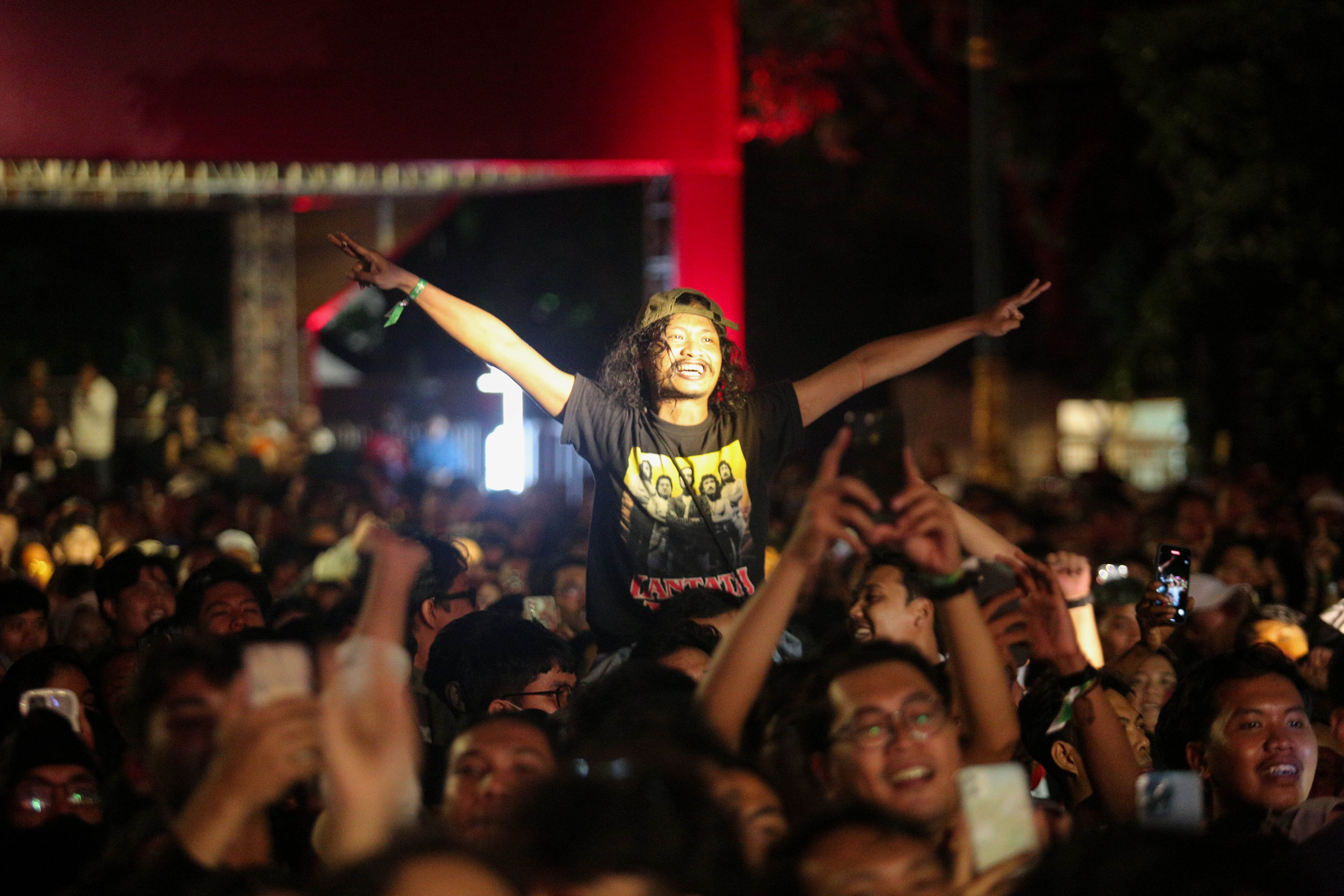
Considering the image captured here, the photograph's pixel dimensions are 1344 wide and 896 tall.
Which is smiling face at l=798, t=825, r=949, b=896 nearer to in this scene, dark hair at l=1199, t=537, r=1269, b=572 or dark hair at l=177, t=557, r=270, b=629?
dark hair at l=177, t=557, r=270, b=629

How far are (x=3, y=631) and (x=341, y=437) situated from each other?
19774 millimetres

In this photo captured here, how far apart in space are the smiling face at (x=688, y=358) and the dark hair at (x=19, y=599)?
2867 mm

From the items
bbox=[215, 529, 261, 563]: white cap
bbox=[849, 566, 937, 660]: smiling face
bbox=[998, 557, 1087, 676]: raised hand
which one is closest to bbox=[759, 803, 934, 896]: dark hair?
bbox=[998, 557, 1087, 676]: raised hand

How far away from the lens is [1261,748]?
12.8 ft

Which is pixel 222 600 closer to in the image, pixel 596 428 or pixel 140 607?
pixel 140 607

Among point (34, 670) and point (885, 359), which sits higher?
point (885, 359)

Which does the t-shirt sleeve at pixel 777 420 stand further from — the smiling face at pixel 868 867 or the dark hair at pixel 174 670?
the smiling face at pixel 868 867

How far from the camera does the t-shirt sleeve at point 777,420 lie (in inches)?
191

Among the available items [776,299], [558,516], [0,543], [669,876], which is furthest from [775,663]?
[776,299]

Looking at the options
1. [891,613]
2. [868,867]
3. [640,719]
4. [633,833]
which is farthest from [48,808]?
[891,613]

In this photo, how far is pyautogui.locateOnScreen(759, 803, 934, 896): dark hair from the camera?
8.03ft

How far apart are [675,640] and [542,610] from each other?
2.04 metres

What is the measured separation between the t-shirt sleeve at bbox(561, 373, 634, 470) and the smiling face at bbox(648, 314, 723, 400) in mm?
178

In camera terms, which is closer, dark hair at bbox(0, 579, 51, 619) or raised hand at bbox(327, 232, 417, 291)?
raised hand at bbox(327, 232, 417, 291)
